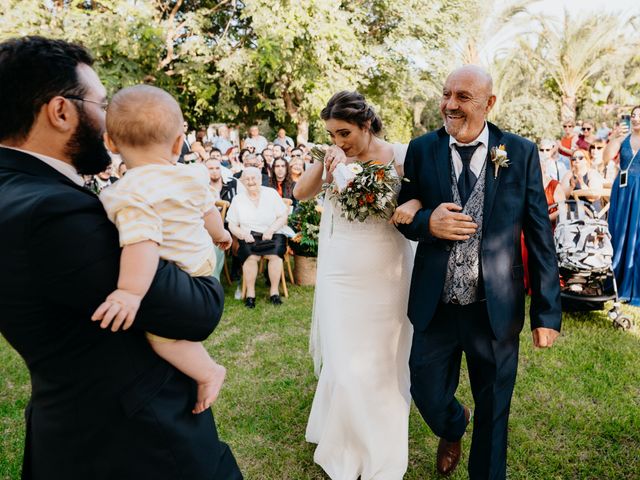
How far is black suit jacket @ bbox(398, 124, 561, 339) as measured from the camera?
2.64 meters

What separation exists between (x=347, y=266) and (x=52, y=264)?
2312 mm

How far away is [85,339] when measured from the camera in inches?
52.7

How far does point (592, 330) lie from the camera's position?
568cm

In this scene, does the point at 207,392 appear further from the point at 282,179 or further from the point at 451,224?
the point at 282,179

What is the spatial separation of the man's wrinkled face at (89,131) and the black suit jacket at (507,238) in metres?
1.76

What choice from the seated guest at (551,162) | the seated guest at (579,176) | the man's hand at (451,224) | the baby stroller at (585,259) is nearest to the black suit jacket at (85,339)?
the man's hand at (451,224)

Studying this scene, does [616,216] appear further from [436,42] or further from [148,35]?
[436,42]

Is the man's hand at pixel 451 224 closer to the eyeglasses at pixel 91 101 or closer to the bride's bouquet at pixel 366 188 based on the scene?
the bride's bouquet at pixel 366 188

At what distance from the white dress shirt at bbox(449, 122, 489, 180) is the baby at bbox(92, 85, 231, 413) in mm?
1650

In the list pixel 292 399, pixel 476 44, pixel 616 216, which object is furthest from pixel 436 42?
pixel 292 399

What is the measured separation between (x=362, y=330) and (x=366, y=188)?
972 mm

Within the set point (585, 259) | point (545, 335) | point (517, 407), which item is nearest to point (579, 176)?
point (585, 259)

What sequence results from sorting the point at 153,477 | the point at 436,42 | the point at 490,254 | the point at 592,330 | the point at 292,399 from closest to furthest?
the point at 153,477
the point at 490,254
the point at 292,399
the point at 592,330
the point at 436,42

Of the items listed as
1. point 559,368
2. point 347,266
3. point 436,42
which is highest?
point 436,42
